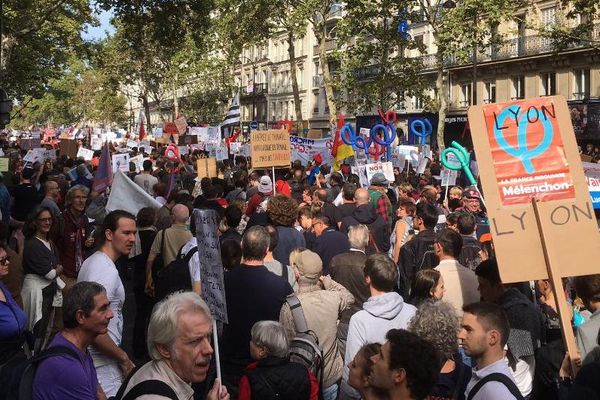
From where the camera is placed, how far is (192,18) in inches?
640

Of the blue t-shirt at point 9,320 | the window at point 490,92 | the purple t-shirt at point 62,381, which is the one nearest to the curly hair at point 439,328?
the purple t-shirt at point 62,381

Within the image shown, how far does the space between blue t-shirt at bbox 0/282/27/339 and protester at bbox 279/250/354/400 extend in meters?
1.61

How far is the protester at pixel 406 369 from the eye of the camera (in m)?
3.33

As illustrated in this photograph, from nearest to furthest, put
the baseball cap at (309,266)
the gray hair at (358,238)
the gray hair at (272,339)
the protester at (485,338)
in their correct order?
the protester at (485,338)
the gray hair at (272,339)
the baseball cap at (309,266)
the gray hair at (358,238)

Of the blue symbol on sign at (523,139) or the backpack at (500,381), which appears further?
the blue symbol on sign at (523,139)

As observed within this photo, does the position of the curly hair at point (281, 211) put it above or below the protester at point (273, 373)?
above

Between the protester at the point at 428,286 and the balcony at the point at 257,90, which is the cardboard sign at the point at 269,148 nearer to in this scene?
the protester at the point at 428,286

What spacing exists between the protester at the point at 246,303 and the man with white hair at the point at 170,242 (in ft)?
6.80

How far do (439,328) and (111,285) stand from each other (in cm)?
219

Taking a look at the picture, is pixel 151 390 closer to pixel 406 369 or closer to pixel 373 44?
pixel 406 369

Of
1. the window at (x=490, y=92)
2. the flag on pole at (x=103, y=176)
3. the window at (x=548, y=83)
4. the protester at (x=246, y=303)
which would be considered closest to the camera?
the protester at (x=246, y=303)

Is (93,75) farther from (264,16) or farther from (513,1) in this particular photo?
(513,1)

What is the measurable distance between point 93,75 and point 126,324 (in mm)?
93788

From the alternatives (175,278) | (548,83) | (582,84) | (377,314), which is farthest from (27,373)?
(548,83)
